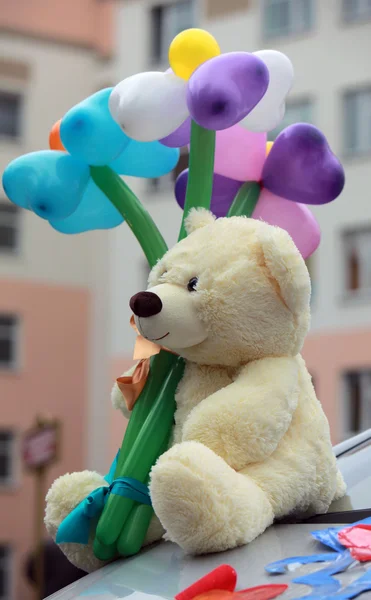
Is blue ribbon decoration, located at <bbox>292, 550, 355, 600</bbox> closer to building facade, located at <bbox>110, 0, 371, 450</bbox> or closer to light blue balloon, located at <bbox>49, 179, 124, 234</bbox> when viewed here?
light blue balloon, located at <bbox>49, 179, 124, 234</bbox>

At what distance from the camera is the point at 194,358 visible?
207 centimetres

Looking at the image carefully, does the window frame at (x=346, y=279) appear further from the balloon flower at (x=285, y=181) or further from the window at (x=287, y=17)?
the balloon flower at (x=285, y=181)

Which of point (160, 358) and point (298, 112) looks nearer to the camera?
point (160, 358)

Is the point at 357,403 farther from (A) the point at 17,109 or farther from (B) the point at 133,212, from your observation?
(B) the point at 133,212

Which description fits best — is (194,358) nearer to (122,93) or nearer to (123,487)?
(123,487)

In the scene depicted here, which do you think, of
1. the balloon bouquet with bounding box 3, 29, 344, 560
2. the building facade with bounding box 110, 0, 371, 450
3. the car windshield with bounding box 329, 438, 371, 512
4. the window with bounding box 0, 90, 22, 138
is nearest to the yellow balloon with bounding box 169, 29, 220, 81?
the balloon bouquet with bounding box 3, 29, 344, 560

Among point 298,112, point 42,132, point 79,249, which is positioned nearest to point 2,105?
point 42,132

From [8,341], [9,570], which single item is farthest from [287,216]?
[8,341]

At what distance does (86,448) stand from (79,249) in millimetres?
3548

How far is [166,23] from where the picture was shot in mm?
18078

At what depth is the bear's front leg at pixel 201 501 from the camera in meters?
1.78

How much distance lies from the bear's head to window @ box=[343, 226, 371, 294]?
1370 cm

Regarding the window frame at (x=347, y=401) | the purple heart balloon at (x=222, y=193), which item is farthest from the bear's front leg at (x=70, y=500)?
the window frame at (x=347, y=401)

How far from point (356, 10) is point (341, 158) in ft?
7.67
